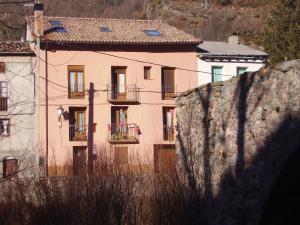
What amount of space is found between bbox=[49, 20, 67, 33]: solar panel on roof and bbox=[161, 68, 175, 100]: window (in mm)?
5246

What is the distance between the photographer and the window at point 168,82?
1232 inches

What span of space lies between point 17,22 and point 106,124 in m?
23.7

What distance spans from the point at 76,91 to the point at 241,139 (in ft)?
72.6

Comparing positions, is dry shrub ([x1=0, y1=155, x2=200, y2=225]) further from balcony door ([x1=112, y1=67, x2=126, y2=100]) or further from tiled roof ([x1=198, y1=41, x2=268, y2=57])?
tiled roof ([x1=198, y1=41, x2=268, y2=57])

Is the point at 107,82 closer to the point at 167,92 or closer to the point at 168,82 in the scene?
the point at 167,92

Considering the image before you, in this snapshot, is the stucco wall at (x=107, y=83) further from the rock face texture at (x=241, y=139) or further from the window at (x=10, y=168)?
the rock face texture at (x=241, y=139)

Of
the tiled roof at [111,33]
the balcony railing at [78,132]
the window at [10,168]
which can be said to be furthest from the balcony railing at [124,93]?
the window at [10,168]

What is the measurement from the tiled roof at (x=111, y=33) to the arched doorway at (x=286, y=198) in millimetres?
22629

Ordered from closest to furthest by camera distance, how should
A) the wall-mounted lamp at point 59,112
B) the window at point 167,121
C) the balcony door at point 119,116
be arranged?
the wall-mounted lamp at point 59,112, the balcony door at point 119,116, the window at point 167,121

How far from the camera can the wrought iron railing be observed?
98.1 ft

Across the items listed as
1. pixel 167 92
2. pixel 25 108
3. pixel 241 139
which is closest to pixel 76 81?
pixel 25 108

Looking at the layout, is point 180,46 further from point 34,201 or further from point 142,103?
point 34,201

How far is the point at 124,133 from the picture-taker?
3036cm

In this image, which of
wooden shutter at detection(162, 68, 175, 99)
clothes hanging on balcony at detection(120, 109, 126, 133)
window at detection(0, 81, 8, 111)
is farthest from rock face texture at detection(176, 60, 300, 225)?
wooden shutter at detection(162, 68, 175, 99)
